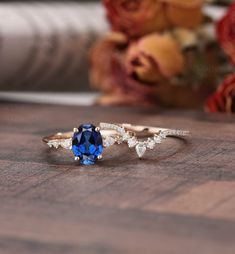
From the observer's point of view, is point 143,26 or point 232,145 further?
point 143,26

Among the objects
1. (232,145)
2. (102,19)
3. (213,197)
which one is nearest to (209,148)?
(232,145)

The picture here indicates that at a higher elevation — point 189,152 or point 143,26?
point 143,26

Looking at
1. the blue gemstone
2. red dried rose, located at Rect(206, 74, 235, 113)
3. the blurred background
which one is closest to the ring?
the blue gemstone

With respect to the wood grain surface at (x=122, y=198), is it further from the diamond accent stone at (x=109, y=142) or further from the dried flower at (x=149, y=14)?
the dried flower at (x=149, y=14)

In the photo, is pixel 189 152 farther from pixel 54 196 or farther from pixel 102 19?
pixel 102 19

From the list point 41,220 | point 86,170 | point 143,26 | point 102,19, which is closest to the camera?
point 41,220

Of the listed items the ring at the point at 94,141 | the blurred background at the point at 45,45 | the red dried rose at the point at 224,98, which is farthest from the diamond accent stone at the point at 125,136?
the blurred background at the point at 45,45

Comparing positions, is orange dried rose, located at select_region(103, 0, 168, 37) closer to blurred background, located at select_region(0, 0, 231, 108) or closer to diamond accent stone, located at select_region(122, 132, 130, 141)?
blurred background, located at select_region(0, 0, 231, 108)
